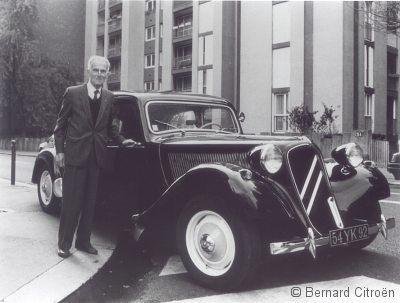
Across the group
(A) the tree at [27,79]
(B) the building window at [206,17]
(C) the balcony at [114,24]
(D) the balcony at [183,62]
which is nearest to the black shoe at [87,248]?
(A) the tree at [27,79]

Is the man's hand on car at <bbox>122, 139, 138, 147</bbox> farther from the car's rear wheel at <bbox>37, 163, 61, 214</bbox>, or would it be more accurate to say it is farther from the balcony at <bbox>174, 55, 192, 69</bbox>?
the balcony at <bbox>174, 55, 192, 69</bbox>

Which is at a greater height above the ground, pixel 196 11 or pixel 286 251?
pixel 196 11

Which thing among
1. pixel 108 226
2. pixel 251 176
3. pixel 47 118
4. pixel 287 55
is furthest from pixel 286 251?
pixel 47 118

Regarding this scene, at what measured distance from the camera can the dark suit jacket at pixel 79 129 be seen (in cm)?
428

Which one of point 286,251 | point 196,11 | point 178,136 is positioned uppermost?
point 196,11

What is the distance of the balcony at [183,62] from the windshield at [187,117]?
28.8 m

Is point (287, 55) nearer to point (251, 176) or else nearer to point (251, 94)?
point (251, 94)

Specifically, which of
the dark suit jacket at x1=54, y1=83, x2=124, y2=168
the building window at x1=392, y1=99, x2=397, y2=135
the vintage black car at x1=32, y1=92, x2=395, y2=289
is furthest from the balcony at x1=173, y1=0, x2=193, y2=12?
the dark suit jacket at x1=54, y1=83, x2=124, y2=168

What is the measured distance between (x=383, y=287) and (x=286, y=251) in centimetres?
90

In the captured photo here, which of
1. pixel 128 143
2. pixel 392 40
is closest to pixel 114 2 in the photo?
pixel 392 40

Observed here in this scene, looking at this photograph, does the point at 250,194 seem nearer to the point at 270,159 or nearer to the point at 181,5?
the point at 270,159

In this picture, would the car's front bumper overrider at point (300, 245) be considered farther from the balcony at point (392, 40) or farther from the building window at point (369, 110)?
the balcony at point (392, 40)

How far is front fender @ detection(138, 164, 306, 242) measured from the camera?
133 inches

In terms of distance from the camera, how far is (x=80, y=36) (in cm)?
4231
